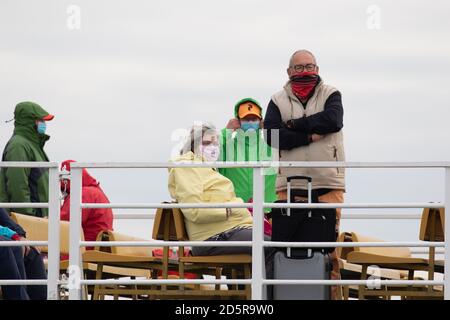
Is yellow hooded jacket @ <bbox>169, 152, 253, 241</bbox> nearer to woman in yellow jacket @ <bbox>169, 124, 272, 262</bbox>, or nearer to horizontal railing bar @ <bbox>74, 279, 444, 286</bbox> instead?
woman in yellow jacket @ <bbox>169, 124, 272, 262</bbox>

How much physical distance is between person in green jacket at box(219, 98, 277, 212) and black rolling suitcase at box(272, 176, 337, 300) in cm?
103

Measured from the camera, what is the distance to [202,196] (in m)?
12.5

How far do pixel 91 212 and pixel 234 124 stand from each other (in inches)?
59.1

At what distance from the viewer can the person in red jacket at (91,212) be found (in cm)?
1332

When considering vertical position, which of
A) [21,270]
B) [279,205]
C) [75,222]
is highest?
[279,205]

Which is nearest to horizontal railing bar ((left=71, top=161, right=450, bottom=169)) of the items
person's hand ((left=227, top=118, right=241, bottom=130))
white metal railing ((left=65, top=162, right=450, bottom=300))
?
white metal railing ((left=65, top=162, right=450, bottom=300))

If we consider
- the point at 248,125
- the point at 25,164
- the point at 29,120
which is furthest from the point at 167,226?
the point at 29,120

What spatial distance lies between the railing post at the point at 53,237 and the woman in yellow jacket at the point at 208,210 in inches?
38.6

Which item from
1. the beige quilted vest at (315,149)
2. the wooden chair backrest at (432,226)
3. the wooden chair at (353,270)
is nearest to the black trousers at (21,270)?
the beige quilted vest at (315,149)

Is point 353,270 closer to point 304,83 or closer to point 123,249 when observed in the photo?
point 304,83

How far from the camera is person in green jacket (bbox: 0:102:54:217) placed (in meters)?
14.2

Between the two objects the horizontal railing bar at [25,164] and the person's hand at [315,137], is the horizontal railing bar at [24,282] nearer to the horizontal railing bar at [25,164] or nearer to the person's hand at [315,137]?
the horizontal railing bar at [25,164]
